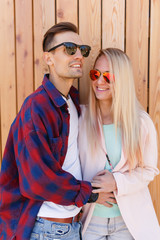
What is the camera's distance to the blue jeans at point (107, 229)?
2225 millimetres

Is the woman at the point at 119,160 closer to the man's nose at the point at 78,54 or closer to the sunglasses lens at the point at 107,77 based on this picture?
the sunglasses lens at the point at 107,77

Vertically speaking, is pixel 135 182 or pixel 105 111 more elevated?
pixel 105 111

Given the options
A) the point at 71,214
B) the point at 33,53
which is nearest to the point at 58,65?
the point at 33,53

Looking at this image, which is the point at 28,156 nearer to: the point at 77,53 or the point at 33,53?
the point at 77,53

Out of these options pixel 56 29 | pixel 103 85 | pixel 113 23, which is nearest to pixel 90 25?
pixel 113 23

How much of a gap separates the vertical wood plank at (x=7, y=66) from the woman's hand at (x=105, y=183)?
1.19 m

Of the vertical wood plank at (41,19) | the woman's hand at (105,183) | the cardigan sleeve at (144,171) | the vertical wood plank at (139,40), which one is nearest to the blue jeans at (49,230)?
the woman's hand at (105,183)

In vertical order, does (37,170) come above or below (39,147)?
below

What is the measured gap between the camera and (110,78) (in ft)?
7.56

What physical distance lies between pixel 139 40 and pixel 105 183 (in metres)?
1.47

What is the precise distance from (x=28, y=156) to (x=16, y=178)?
355 mm

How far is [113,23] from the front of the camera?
274 centimetres

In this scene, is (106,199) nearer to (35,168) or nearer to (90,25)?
(35,168)

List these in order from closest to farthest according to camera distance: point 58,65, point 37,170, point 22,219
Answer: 1. point 37,170
2. point 22,219
3. point 58,65
